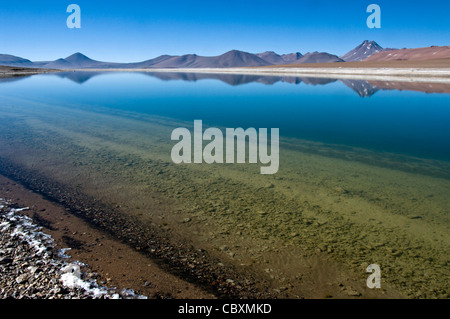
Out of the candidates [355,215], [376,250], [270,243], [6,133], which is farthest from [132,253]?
[6,133]

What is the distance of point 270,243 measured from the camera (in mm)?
3924

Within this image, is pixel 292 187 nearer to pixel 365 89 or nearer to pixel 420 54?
pixel 365 89

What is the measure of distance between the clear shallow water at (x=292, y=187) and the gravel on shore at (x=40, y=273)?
1.30m

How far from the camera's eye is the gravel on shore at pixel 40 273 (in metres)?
2.76

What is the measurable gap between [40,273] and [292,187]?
4226 mm

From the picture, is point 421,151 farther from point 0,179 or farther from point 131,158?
point 0,179

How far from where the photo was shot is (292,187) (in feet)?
18.7

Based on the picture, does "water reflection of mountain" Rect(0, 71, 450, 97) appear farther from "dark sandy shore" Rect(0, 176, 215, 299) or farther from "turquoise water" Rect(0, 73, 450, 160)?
"dark sandy shore" Rect(0, 176, 215, 299)

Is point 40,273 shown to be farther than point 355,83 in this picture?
No

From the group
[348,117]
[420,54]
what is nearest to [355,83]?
[348,117]

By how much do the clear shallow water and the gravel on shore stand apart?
130 cm

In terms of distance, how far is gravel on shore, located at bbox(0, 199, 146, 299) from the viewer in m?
2.76

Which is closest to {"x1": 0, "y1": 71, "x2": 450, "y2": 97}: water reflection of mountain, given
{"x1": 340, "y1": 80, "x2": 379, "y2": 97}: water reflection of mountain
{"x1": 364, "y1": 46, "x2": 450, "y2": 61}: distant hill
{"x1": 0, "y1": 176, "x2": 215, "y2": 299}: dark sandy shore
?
{"x1": 340, "y1": 80, "x2": 379, "y2": 97}: water reflection of mountain
